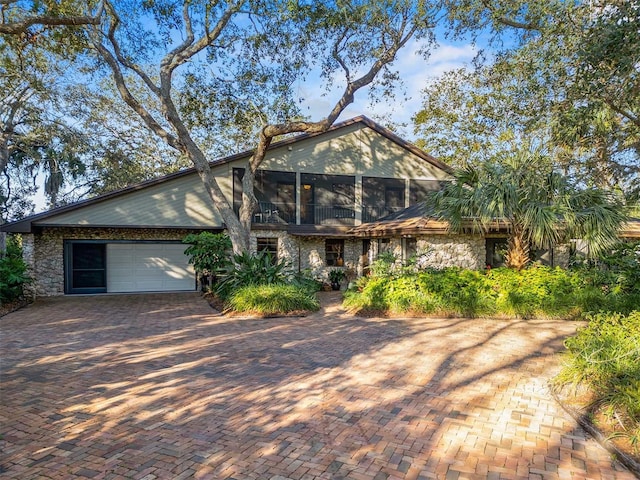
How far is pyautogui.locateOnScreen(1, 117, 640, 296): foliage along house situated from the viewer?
45.3 ft

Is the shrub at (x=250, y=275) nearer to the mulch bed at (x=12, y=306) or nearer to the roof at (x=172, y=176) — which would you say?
the roof at (x=172, y=176)

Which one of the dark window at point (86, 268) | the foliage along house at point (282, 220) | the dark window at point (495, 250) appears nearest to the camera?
the dark window at point (495, 250)

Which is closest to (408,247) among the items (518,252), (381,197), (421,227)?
(421,227)

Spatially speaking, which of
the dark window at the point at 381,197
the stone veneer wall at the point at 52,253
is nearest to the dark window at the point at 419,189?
the dark window at the point at 381,197

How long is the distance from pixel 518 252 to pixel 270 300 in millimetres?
6950

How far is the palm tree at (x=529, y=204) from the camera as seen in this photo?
978 centimetres

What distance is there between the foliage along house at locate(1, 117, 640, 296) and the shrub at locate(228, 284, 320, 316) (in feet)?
13.0

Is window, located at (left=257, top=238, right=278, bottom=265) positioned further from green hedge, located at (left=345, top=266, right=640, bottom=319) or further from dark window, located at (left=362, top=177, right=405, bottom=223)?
green hedge, located at (left=345, top=266, right=640, bottom=319)

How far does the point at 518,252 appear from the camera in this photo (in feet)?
35.9

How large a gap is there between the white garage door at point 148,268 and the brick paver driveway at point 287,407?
24.1ft

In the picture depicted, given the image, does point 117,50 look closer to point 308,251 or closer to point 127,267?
point 127,267

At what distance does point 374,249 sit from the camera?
15.9 meters

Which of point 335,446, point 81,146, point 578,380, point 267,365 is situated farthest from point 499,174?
point 81,146

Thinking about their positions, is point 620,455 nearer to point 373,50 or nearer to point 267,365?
point 267,365
